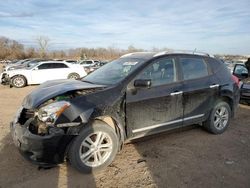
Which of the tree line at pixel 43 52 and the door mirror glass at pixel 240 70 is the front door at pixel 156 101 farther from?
the tree line at pixel 43 52

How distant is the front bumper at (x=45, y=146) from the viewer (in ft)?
11.0

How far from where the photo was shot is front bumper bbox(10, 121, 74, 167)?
336 centimetres

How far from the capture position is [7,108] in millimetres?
8078

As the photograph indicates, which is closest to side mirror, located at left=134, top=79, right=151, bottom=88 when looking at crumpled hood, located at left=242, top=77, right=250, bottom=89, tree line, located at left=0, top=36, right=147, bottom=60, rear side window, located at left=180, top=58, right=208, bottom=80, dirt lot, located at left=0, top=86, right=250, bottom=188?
rear side window, located at left=180, top=58, right=208, bottom=80

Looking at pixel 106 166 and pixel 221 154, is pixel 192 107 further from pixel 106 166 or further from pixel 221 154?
pixel 106 166

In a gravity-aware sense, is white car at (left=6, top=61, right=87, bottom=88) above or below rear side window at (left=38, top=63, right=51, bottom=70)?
below

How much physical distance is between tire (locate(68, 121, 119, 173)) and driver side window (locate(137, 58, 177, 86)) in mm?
1100

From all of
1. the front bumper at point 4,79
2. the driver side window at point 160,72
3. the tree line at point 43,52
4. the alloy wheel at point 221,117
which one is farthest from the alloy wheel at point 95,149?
the tree line at point 43,52

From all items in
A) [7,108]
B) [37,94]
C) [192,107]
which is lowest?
[7,108]

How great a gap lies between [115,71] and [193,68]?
155cm

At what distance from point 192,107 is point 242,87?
4.50 m

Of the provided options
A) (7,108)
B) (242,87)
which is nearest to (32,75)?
(7,108)

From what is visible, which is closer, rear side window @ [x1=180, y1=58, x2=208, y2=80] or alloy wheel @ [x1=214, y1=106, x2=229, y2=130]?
rear side window @ [x1=180, y1=58, x2=208, y2=80]

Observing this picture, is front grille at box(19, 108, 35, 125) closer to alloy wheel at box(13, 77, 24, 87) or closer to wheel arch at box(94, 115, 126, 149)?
wheel arch at box(94, 115, 126, 149)
